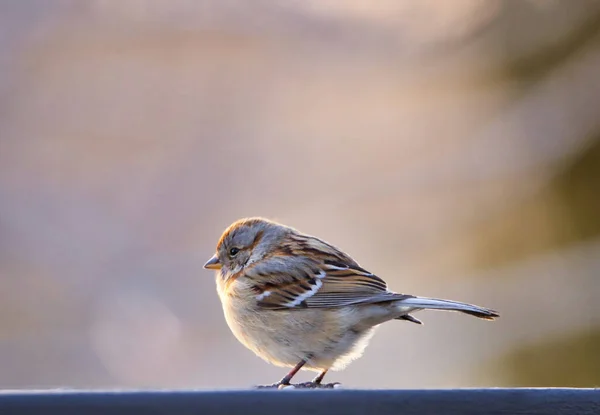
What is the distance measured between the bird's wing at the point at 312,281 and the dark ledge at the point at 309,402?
1.40 metres

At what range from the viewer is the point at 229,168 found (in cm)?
736

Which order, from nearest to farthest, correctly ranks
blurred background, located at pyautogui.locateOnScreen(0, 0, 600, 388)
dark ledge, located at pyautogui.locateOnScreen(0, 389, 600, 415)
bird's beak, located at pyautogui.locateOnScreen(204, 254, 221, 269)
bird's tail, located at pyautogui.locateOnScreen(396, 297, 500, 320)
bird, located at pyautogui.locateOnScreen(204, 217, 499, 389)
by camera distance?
dark ledge, located at pyautogui.locateOnScreen(0, 389, 600, 415)
bird's tail, located at pyautogui.locateOnScreen(396, 297, 500, 320)
bird, located at pyautogui.locateOnScreen(204, 217, 499, 389)
bird's beak, located at pyautogui.locateOnScreen(204, 254, 221, 269)
blurred background, located at pyautogui.locateOnScreen(0, 0, 600, 388)


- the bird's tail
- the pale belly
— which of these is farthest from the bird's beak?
the bird's tail

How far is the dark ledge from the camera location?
1.29m

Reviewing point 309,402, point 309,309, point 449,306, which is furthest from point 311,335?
point 309,402

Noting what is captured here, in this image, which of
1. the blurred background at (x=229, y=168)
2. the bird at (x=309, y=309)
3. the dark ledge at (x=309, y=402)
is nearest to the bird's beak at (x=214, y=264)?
the bird at (x=309, y=309)

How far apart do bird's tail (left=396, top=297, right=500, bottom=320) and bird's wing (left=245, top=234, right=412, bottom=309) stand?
0.22 feet

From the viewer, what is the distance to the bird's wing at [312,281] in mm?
3000

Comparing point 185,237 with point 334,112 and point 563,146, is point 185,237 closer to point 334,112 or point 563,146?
point 334,112

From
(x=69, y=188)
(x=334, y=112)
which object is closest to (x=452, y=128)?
(x=334, y=112)

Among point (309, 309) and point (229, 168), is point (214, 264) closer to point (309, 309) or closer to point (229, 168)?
point (309, 309)

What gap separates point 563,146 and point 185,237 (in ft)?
10.2

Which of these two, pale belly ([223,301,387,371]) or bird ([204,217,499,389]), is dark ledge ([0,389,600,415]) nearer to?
bird ([204,217,499,389])

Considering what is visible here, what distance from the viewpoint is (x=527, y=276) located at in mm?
5609
